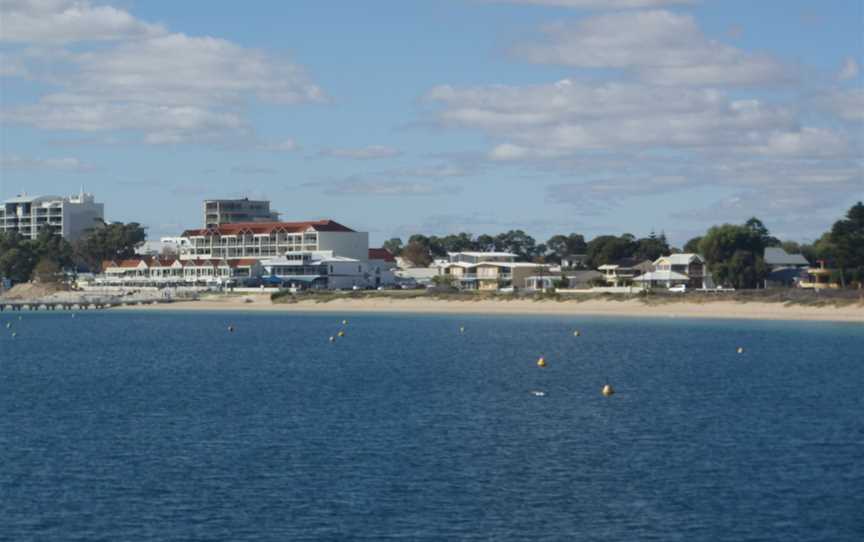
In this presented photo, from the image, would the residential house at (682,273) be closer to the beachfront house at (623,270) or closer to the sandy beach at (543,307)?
the beachfront house at (623,270)

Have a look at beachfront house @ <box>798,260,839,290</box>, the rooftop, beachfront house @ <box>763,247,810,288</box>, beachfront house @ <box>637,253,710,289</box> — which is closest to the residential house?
beachfront house @ <box>637,253,710,289</box>

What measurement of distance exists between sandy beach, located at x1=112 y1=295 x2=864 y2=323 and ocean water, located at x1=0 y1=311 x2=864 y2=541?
46392 millimetres

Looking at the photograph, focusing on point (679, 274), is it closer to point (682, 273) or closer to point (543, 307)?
point (682, 273)

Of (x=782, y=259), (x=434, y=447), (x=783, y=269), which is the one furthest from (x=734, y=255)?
(x=434, y=447)

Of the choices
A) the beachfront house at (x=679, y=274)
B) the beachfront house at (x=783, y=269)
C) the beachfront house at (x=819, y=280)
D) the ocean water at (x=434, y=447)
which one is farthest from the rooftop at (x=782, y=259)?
the ocean water at (x=434, y=447)

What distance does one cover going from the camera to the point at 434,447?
39.0 meters

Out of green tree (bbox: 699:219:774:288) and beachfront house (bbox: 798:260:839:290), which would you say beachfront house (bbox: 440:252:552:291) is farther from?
beachfront house (bbox: 798:260:839:290)

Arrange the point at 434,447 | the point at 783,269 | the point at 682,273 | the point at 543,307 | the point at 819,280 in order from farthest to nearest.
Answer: the point at 783,269 < the point at 682,273 < the point at 819,280 < the point at 543,307 < the point at 434,447

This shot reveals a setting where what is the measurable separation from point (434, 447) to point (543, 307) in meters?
111

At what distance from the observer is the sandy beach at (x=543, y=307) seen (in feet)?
408

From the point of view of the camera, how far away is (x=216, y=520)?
29094mm

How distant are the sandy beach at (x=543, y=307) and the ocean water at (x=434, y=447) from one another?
1826 inches

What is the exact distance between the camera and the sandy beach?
408ft

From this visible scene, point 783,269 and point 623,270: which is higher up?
point 623,270
